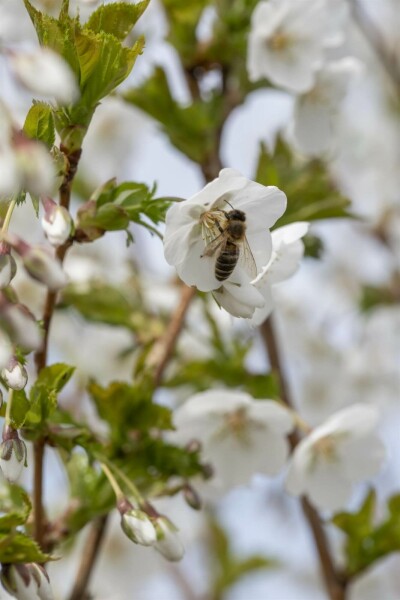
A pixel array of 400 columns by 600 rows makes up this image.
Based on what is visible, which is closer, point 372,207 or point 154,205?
point 154,205

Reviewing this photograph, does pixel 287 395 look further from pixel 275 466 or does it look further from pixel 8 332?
pixel 8 332

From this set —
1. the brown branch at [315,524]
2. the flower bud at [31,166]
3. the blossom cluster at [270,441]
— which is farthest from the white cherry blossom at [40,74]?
the brown branch at [315,524]

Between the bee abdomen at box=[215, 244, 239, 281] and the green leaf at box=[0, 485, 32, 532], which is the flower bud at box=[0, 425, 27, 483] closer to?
the green leaf at box=[0, 485, 32, 532]

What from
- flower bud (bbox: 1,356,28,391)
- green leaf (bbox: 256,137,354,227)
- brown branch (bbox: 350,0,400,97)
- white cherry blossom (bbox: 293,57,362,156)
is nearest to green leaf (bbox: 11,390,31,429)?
flower bud (bbox: 1,356,28,391)

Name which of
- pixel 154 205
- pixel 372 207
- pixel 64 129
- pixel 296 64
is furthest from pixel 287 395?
pixel 372 207

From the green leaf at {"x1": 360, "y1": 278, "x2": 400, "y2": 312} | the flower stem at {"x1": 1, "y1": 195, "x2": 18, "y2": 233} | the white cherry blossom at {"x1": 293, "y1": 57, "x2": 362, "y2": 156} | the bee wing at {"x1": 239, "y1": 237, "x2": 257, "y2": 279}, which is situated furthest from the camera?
the green leaf at {"x1": 360, "y1": 278, "x2": 400, "y2": 312}

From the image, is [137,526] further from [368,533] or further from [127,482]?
[368,533]

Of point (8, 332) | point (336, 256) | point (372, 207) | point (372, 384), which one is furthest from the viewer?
point (336, 256)
